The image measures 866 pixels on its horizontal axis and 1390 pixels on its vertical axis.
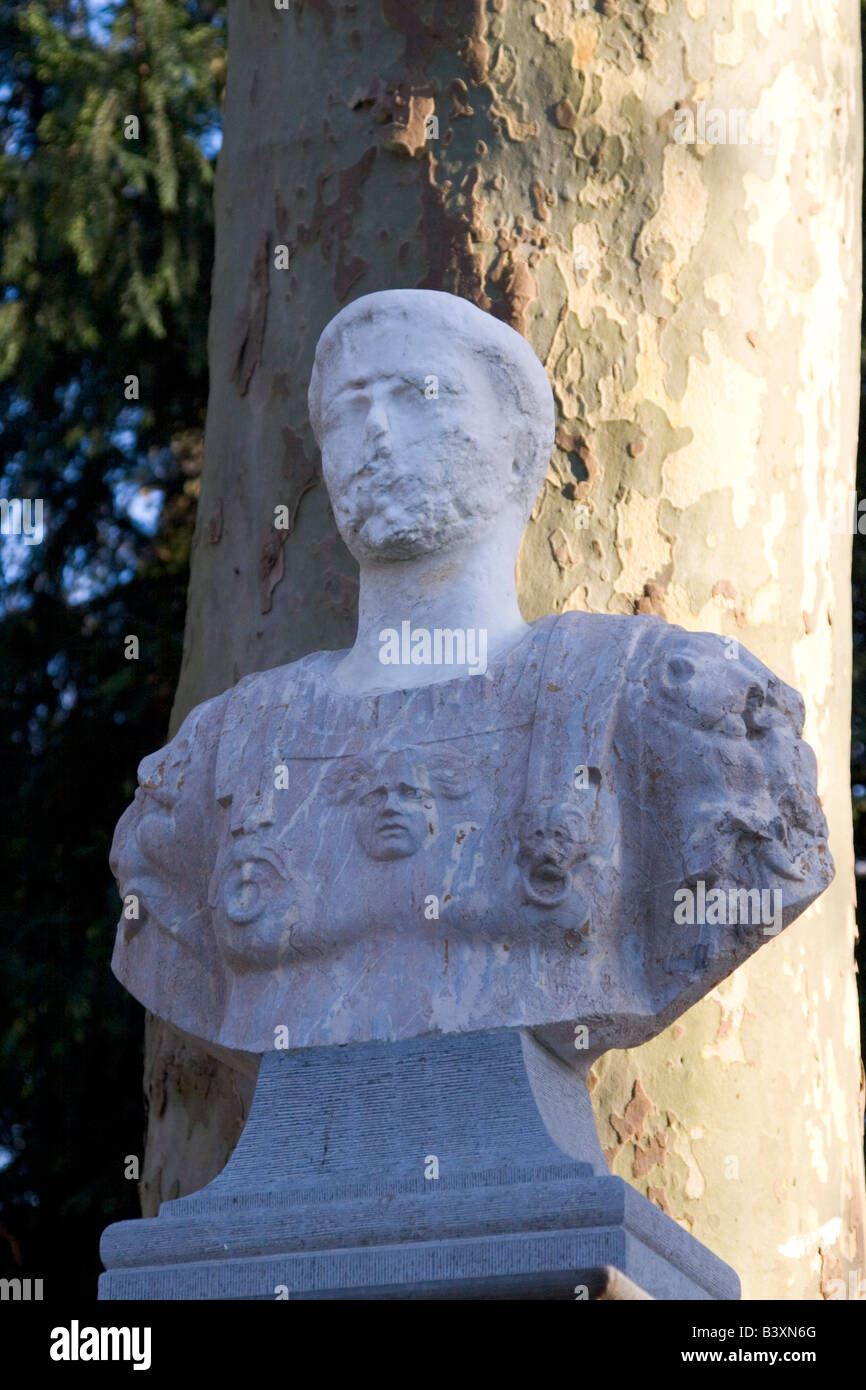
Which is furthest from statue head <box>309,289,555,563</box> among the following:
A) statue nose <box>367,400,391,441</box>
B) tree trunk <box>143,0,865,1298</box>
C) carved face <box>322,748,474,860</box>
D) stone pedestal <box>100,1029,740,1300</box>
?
tree trunk <box>143,0,865,1298</box>

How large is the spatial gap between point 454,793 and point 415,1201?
0.85 metres

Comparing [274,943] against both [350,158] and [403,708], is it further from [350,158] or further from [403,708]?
[350,158]

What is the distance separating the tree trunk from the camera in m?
6.98

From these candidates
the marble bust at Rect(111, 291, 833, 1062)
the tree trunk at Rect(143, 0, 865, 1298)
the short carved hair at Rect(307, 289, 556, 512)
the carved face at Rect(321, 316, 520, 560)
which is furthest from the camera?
the tree trunk at Rect(143, 0, 865, 1298)

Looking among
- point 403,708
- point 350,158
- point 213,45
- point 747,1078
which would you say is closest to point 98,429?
point 213,45

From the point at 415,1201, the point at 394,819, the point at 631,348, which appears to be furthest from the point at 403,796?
the point at 631,348

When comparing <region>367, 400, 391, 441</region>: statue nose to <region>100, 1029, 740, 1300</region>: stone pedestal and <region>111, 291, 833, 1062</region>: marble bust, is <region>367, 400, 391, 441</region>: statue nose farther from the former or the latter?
<region>100, 1029, 740, 1300</region>: stone pedestal

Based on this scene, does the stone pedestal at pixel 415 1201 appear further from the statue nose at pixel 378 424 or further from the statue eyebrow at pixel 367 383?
the statue eyebrow at pixel 367 383

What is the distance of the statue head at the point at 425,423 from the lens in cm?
541

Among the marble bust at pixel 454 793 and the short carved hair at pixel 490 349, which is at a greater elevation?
the short carved hair at pixel 490 349

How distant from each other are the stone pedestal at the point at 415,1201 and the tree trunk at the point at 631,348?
1869mm

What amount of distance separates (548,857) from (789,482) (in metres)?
2.58

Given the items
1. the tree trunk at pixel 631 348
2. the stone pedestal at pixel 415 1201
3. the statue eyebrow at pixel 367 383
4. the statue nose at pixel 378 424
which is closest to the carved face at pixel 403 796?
the stone pedestal at pixel 415 1201

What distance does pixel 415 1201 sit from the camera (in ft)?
15.4
